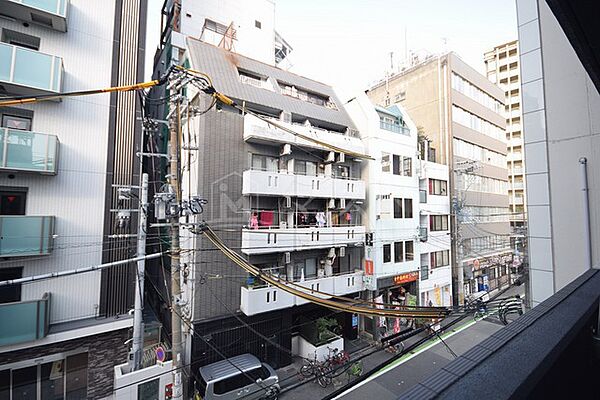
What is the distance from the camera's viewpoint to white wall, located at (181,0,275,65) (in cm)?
1298

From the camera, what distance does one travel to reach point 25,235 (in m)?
6.08

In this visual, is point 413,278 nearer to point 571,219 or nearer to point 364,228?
point 364,228

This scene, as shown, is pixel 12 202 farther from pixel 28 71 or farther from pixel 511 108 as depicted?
pixel 511 108

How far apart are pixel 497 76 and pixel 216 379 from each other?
40.8m

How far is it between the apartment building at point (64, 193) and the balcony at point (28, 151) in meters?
0.02

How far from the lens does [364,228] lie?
37.3 feet

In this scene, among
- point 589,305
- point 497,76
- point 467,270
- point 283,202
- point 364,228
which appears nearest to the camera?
point 589,305

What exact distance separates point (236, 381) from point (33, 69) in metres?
9.53

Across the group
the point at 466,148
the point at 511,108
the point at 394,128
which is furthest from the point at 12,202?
the point at 511,108

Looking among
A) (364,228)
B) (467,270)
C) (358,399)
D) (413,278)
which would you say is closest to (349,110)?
(364,228)

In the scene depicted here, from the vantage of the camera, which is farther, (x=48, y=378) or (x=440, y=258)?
(x=440, y=258)

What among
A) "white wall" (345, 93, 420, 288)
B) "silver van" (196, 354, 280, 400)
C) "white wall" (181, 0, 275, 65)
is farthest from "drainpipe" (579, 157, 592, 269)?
"white wall" (181, 0, 275, 65)

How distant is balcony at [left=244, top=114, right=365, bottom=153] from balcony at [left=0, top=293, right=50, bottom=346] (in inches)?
279

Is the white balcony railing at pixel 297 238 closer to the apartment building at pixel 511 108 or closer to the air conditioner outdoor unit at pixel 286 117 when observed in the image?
the air conditioner outdoor unit at pixel 286 117
